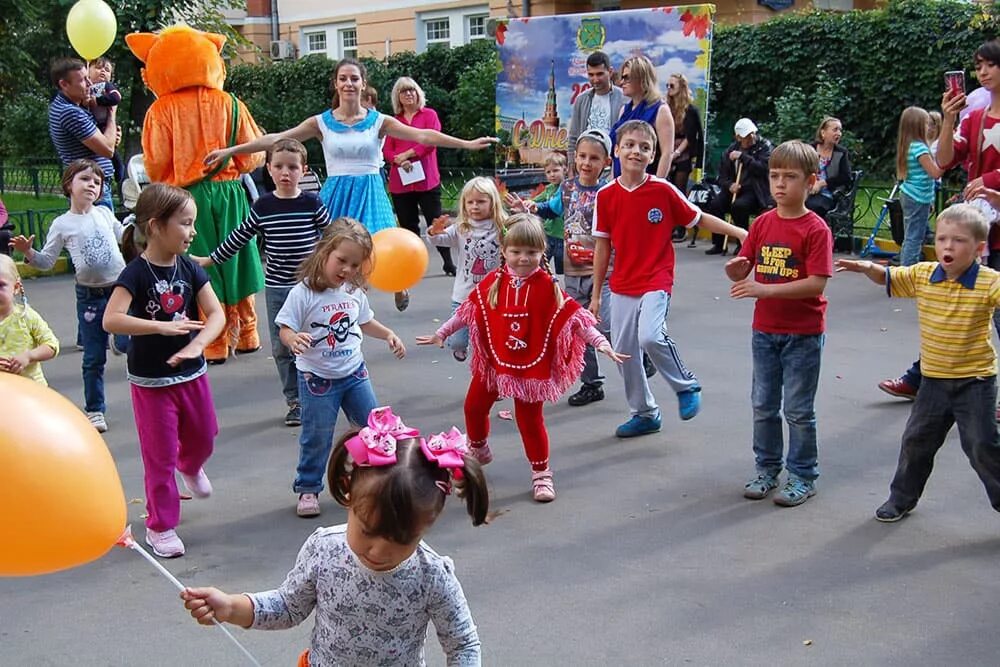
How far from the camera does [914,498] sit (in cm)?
495

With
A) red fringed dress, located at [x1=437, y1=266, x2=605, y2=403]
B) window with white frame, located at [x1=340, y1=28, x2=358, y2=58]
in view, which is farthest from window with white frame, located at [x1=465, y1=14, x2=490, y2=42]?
red fringed dress, located at [x1=437, y1=266, x2=605, y2=403]

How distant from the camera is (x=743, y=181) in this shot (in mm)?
12992

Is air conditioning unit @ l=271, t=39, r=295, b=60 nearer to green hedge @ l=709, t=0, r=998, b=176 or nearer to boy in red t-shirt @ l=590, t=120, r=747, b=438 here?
green hedge @ l=709, t=0, r=998, b=176

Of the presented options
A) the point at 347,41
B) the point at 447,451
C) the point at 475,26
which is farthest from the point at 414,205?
the point at 347,41

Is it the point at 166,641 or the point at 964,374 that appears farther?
the point at 964,374

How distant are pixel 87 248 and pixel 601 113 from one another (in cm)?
403

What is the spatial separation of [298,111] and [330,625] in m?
23.2

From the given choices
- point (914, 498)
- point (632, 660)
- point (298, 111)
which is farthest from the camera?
point (298, 111)

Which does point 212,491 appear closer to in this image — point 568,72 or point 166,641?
point 166,641

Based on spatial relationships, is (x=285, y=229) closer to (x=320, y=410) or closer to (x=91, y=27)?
(x=320, y=410)

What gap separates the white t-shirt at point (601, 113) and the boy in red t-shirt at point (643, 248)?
8.77ft

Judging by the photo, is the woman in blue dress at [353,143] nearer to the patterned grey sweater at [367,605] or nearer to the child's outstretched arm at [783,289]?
the child's outstretched arm at [783,289]

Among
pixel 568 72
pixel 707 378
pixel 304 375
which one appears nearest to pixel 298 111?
pixel 568 72

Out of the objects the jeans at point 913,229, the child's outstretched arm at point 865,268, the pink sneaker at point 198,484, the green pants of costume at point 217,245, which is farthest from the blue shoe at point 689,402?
the jeans at point 913,229
